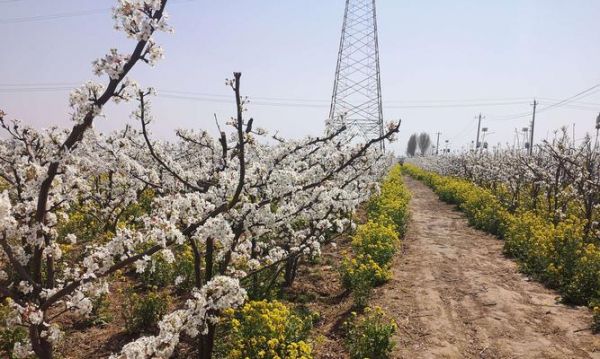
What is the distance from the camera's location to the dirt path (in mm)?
7160

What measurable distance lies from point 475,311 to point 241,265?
476cm

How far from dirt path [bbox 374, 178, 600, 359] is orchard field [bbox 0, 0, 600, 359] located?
1.7 inches

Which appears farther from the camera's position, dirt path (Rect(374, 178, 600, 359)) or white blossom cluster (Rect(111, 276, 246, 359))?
dirt path (Rect(374, 178, 600, 359))

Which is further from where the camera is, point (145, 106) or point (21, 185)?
point (145, 106)

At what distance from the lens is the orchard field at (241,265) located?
3369 millimetres

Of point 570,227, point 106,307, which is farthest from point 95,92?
point 570,227

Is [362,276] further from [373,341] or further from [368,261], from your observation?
[373,341]

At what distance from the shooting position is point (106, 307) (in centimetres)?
857

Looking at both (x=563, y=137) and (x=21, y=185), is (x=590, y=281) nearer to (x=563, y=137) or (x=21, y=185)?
(x=563, y=137)

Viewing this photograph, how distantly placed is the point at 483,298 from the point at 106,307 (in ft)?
25.3

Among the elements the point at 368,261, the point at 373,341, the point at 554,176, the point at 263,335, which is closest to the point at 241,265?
the point at 263,335

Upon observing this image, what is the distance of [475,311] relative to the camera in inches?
342

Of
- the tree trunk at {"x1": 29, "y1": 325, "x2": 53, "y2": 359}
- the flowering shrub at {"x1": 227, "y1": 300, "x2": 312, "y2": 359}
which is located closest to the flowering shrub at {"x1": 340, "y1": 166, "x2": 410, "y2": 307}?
the flowering shrub at {"x1": 227, "y1": 300, "x2": 312, "y2": 359}

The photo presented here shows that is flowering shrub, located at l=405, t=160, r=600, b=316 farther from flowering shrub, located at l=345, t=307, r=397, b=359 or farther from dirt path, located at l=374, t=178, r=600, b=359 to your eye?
flowering shrub, located at l=345, t=307, r=397, b=359
